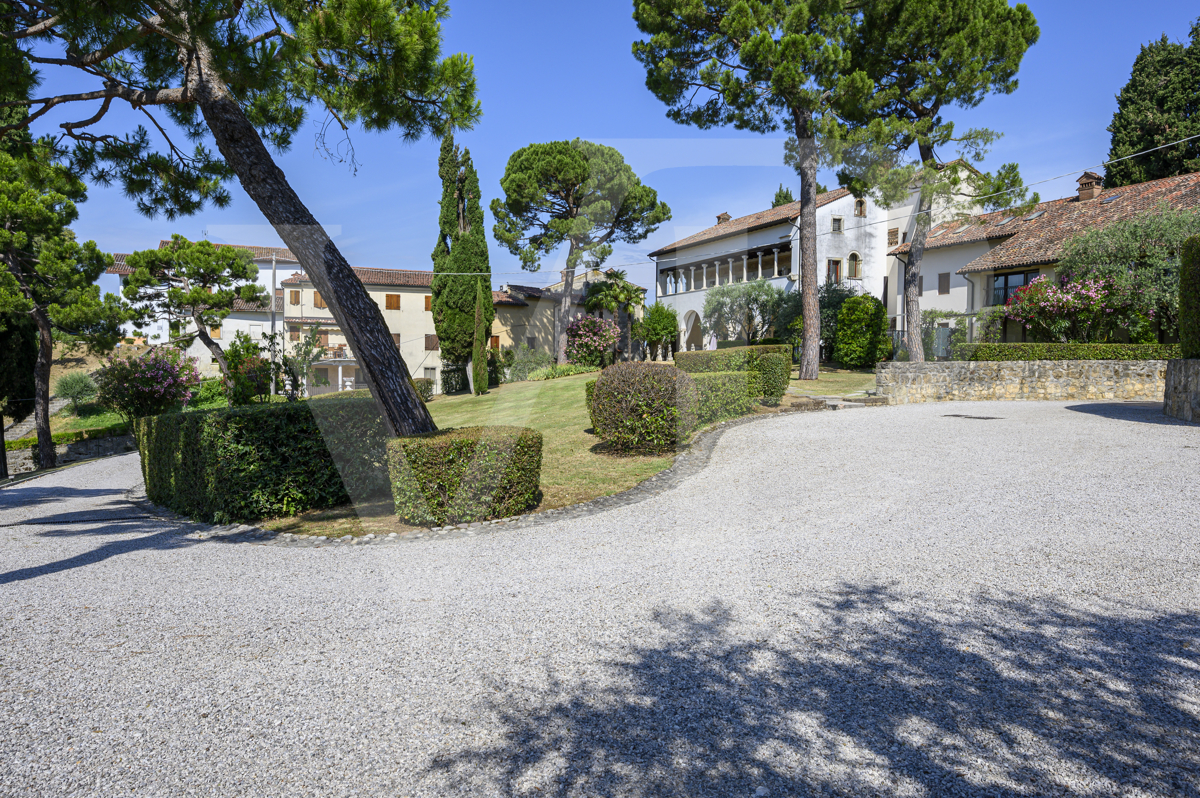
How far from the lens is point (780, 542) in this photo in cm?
506

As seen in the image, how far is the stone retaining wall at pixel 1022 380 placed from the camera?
1427 cm

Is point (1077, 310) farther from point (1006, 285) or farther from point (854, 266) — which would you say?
point (854, 266)

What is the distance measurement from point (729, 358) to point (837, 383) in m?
4.74

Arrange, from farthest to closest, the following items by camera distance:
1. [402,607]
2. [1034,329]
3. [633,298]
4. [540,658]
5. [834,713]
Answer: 1. [633,298]
2. [1034,329]
3. [402,607]
4. [540,658]
5. [834,713]

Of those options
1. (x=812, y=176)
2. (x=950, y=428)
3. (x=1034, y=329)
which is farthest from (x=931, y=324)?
(x=950, y=428)

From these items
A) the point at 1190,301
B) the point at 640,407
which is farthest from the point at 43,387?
the point at 1190,301

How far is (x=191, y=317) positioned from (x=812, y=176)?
23.3 metres

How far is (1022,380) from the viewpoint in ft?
48.3

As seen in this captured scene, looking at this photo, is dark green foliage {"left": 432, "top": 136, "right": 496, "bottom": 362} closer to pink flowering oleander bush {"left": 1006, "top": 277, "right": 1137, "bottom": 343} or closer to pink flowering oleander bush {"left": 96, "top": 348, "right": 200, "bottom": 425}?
pink flowering oleander bush {"left": 96, "top": 348, "right": 200, "bottom": 425}

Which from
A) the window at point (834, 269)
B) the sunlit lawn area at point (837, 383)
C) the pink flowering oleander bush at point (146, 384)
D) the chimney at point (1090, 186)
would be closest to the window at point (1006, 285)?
the chimney at point (1090, 186)

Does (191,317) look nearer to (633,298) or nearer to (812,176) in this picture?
(633,298)

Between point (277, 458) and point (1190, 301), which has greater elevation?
point (1190, 301)

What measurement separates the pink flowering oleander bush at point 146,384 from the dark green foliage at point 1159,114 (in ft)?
123

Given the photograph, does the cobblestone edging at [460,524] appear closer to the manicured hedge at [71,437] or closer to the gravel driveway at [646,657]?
the gravel driveway at [646,657]
